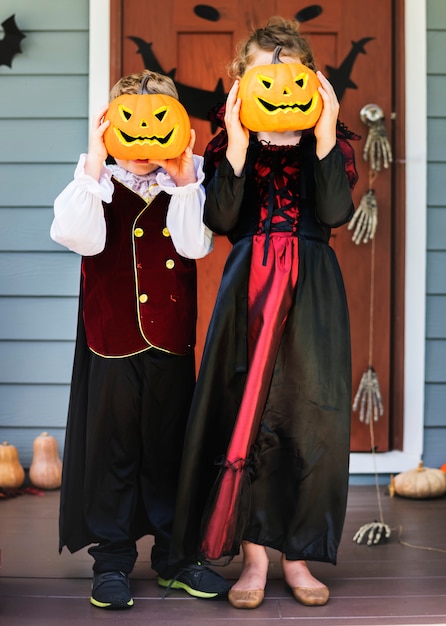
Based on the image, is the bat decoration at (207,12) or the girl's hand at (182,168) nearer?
the girl's hand at (182,168)

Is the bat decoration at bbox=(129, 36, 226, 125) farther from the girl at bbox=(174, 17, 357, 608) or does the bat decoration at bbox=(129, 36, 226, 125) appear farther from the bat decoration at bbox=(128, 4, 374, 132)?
Result: the girl at bbox=(174, 17, 357, 608)

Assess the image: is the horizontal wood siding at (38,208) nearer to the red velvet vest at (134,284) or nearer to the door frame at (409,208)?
the door frame at (409,208)

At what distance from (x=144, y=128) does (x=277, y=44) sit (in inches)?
18.2

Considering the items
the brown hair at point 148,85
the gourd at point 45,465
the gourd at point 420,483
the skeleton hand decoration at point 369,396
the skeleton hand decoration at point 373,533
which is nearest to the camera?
the brown hair at point 148,85

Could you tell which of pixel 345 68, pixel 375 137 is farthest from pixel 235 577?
pixel 345 68

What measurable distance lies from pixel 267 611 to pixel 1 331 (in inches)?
88.5

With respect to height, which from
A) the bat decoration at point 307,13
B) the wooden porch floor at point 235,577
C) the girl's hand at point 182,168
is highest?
the bat decoration at point 307,13

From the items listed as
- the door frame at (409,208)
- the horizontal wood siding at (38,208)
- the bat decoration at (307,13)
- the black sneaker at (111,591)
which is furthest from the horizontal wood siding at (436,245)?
the black sneaker at (111,591)

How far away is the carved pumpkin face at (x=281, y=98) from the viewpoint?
2271mm

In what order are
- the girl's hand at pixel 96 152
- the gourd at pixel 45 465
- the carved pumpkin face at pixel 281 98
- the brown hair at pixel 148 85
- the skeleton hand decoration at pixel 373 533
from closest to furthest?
the carved pumpkin face at pixel 281 98
the girl's hand at pixel 96 152
the brown hair at pixel 148 85
the skeleton hand decoration at pixel 373 533
the gourd at pixel 45 465

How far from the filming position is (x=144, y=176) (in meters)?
2.54

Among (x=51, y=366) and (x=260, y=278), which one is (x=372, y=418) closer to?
(x=51, y=366)

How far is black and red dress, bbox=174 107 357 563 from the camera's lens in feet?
7.77

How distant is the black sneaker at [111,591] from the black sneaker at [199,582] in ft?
0.44
